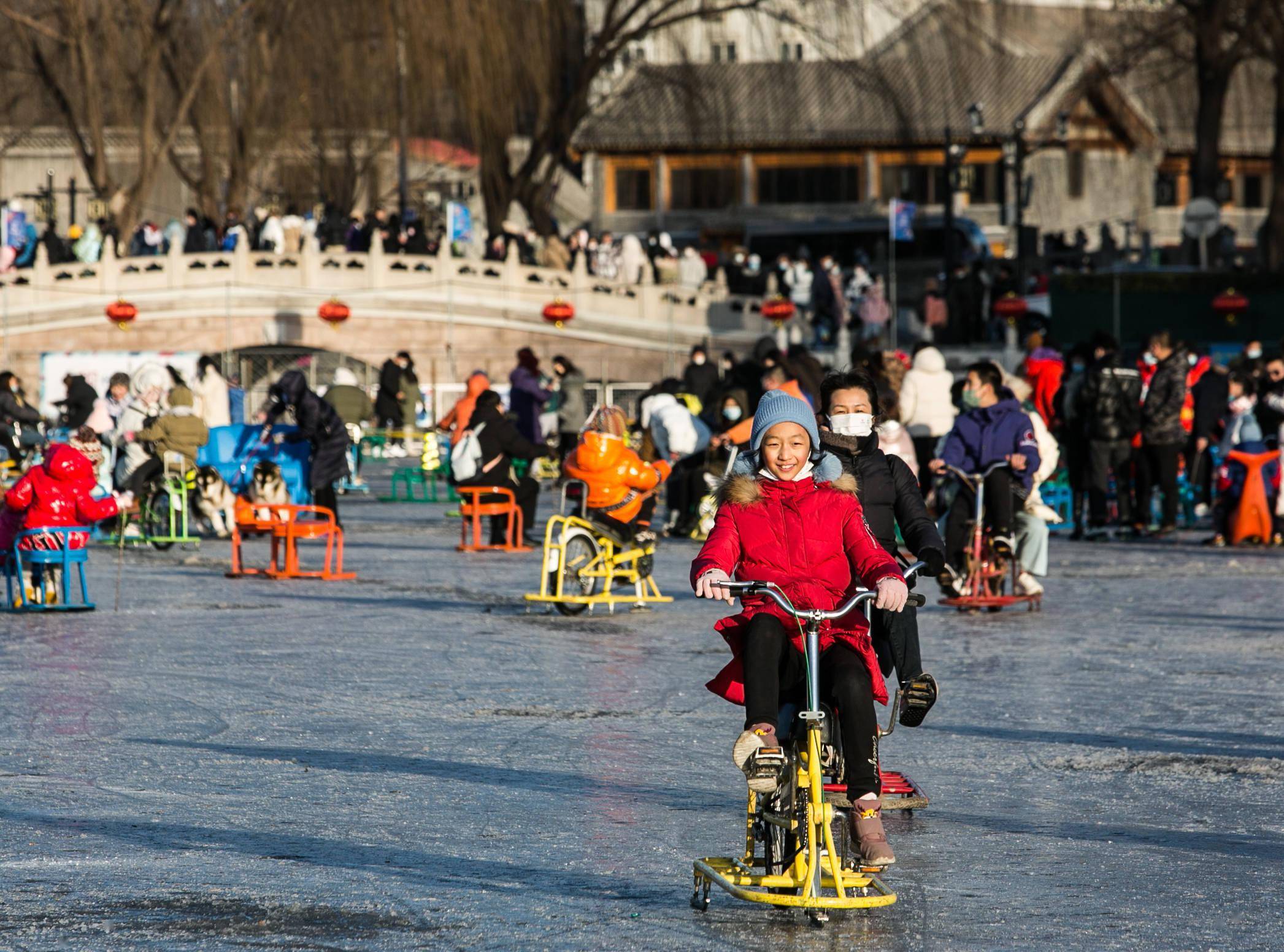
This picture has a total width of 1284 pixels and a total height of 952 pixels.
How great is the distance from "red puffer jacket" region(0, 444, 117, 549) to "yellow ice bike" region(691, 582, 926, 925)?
7811 mm

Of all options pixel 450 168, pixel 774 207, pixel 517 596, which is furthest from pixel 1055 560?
pixel 450 168

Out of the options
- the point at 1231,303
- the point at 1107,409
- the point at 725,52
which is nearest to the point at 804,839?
the point at 1107,409

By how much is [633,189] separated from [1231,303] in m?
29.1

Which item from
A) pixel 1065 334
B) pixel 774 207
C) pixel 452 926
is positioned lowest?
pixel 452 926

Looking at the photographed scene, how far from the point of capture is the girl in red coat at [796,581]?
5.25 m

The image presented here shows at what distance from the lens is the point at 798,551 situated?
5.48m

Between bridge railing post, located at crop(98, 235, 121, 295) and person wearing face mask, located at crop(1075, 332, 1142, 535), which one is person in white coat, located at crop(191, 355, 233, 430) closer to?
person wearing face mask, located at crop(1075, 332, 1142, 535)

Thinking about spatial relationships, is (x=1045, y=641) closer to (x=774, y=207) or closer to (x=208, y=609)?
(x=208, y=609)

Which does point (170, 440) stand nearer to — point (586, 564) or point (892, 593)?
point (586, 564)

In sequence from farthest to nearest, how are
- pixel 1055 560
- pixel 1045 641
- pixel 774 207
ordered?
1. pixel 774 207
2. pixel 1055 560
3. pixel 1045 641

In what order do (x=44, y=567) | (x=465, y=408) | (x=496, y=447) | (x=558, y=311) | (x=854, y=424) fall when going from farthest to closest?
(x=558, y=311), (x=465, y=408), (x=496, y=447), (x=44, y=567), (x=854, y=424)

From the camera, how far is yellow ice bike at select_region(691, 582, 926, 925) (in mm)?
5137

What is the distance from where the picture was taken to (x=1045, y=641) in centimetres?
1152

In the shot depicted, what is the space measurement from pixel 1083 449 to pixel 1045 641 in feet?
22.6
